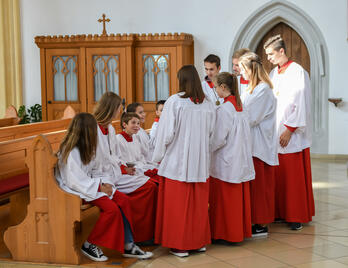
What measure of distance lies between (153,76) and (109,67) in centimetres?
91

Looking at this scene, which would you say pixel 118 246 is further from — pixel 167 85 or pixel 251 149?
pixel 167 85

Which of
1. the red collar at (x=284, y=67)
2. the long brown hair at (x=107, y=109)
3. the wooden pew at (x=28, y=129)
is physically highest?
the red collar at (x=284, y=67)

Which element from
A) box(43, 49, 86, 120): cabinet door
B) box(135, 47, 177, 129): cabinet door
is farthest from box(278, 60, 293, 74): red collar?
box(43, 49, 86, 120): cabinet door

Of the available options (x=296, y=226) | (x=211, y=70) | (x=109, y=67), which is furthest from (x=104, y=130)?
(x=109, y=67)

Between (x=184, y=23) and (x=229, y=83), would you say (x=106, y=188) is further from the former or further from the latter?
(x=184, y=23)

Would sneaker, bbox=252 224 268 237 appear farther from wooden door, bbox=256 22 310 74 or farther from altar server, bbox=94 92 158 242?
wooden door, bbox=256 22 310 74

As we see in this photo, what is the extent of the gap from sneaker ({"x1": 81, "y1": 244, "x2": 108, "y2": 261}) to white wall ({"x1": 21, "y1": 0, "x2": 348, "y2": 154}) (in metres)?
6.62

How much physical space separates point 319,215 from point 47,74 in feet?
22.1

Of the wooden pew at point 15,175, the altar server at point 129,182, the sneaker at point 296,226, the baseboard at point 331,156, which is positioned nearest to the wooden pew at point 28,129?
the wooden pew at point 15,175

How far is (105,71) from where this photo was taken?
10.0m

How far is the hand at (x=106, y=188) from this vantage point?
401 centimetres

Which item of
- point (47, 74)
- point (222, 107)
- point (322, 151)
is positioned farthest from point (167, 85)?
point (222, 107)

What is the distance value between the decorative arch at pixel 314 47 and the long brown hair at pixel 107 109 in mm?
6132

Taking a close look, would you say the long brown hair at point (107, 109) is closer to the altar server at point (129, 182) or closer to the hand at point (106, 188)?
Result: the altar server at point (129, 182)
